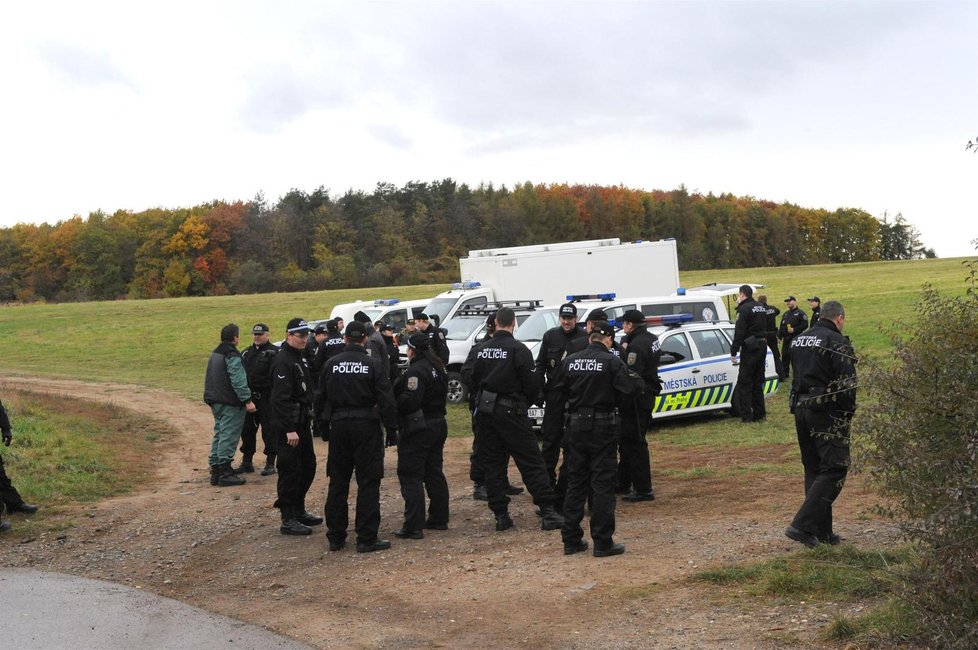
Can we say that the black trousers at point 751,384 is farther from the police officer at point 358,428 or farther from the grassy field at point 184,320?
the grassy field at point 184,320

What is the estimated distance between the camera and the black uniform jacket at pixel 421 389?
8617 millimetres

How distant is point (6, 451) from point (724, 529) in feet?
29.8

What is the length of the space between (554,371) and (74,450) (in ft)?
23.9

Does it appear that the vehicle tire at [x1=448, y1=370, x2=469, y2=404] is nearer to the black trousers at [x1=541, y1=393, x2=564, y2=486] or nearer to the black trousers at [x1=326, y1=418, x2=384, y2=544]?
the black trousers at [x1=541, y1=393, x2=564, y2=486]

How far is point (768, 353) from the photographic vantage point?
15281mm

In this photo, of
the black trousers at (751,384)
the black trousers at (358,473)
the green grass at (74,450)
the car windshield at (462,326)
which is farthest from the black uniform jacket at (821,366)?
the car windshield at (462,326)

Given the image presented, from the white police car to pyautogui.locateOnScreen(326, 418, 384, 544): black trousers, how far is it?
657 centimetres

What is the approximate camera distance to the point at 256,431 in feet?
41.3

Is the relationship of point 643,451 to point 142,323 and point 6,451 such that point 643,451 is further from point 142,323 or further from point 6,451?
point 142,323

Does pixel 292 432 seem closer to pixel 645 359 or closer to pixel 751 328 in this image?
pixel 645 359

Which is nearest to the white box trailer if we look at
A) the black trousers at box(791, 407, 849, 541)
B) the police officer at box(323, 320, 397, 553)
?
the police officer at box(323, 320, 397, 553)

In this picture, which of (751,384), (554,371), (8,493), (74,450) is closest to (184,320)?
(74,450)

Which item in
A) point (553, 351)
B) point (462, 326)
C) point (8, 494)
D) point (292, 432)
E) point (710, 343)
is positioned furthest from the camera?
point (462, 326)

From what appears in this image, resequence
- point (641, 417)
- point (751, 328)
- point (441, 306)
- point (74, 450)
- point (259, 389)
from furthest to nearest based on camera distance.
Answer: point (441, 306) → point (751, 328) → point (74, 450) → point (259, 389) → point (641, 417)
